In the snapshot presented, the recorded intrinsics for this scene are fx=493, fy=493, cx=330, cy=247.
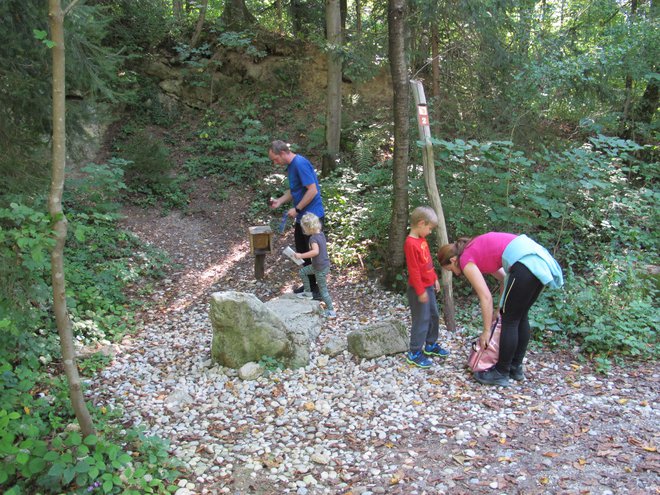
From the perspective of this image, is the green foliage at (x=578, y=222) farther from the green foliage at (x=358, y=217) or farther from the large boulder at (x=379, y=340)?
the large boulder at (x=379, y=340)

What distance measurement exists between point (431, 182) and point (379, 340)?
5.83 feet

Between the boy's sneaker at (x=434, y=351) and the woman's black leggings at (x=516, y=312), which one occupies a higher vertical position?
the woman's black leggings at (x=516, y=312)

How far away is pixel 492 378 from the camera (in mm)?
4414

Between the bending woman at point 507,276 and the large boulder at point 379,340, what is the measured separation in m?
0.85

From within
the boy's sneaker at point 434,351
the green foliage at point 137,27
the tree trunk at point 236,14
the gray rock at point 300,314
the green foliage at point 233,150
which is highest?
the tree trunk at point 236,14

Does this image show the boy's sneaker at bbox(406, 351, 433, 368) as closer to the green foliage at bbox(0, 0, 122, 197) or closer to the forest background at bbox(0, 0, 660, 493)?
the forest background at bbox(0, 0, 660, 493)

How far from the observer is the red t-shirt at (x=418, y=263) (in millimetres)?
4438

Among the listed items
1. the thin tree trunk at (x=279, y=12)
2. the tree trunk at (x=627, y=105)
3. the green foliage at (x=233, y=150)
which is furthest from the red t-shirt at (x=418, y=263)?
the thin tree trunk at (x=279, y=12)

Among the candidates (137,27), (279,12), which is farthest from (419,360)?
(279,12)

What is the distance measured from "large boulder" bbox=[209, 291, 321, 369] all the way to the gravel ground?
15 cm

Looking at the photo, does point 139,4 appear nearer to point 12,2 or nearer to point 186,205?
point 186,205

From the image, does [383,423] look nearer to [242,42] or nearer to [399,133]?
[399,133]

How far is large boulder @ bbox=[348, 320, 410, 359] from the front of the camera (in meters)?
4.89

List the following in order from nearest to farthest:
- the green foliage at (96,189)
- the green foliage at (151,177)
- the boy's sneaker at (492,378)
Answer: the boy's sneaker at (492,378), the green foliage at (96,189), the green foliage at (151,177)
